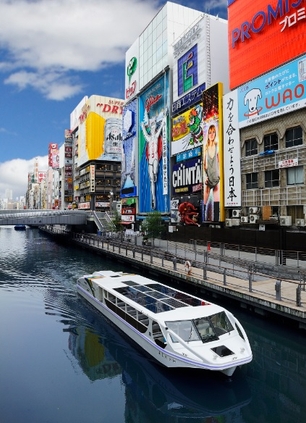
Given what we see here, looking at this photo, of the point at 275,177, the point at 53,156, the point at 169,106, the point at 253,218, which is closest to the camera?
the point at 275,177

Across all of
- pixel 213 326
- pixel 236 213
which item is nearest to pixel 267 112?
pixel 236 213

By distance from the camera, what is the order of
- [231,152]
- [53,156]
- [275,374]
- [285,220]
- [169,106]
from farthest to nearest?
[53,156]
[169,106]
[231,152]
[285,220]
[275,374]

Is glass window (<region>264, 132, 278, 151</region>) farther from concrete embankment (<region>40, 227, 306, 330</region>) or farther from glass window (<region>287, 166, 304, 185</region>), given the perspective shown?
concrete embankment (<region>40, 227, 306, 330</region>)

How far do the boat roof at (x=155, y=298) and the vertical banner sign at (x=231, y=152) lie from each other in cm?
2075

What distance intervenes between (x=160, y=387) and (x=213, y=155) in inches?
1390

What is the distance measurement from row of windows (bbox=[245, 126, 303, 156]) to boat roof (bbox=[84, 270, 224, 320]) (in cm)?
2178

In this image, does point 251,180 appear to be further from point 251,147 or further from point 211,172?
point 211,172

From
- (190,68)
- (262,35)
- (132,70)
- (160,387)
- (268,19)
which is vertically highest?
(132,70)

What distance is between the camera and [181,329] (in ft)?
Result: 49.1

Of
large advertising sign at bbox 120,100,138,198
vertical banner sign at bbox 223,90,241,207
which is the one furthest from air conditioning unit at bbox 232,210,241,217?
large advertising sign at bbox 120,100,138,198

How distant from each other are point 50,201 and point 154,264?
159964mm

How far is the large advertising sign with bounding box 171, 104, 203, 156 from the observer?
4991cm

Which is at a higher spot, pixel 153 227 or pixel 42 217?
pixel 42 217

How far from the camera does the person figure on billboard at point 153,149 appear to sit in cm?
6236
